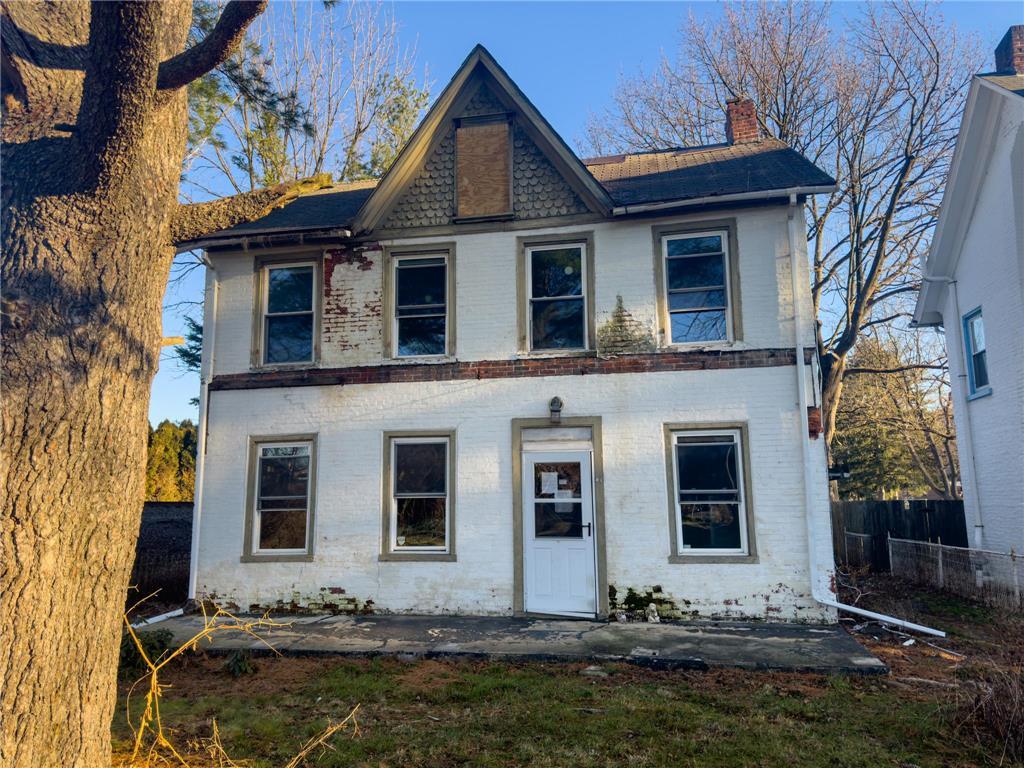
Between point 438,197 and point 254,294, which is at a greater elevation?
point 438,197

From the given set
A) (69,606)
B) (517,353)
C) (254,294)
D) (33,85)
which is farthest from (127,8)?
(254,294)

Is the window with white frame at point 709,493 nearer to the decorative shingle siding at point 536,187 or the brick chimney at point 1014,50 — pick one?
the decorative shingle siding at point 536,187

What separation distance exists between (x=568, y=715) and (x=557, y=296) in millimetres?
6348

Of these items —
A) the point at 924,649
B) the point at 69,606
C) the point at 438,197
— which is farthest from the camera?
the point at 438,197

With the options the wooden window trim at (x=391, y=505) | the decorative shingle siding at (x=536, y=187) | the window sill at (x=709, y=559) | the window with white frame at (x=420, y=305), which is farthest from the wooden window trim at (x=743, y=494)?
the window with white frame at (x=420, y=305)

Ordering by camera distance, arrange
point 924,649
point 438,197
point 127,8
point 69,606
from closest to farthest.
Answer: point 69,606
point 127,8
point 924,649
point 438,197

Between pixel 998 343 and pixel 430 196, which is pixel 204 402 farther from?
pixel 998 343

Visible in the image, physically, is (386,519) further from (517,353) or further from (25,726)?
(25,726)

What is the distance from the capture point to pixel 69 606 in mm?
3459

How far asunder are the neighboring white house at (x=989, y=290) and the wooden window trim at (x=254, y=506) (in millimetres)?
11263

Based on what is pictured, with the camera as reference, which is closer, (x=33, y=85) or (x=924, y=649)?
(x=33, y=85)

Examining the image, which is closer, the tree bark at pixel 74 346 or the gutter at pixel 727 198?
the tree bark at pixel 74 346

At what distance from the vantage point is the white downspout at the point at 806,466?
28.9 ft

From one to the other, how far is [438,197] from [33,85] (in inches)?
277
